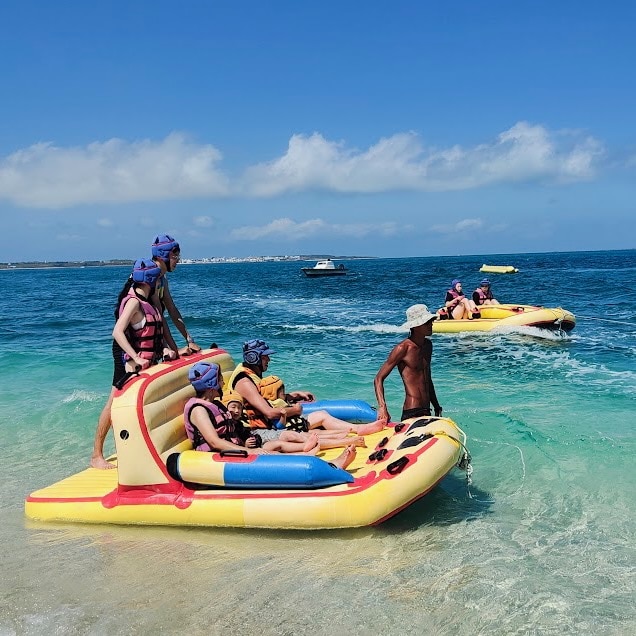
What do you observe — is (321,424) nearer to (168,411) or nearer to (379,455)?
(379,455)

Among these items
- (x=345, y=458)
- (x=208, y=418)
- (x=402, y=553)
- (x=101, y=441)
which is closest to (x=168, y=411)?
(x=208, y=418)

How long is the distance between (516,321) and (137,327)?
425 inches

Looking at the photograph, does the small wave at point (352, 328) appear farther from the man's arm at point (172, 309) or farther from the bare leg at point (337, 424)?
the man's arm at point (172, 309)

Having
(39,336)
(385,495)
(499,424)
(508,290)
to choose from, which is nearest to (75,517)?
(385,495)

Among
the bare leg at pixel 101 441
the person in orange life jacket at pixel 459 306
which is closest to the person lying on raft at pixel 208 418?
the bare leg at pixel 101 441

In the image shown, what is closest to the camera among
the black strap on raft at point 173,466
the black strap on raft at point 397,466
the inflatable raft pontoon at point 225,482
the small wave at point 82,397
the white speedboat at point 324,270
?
the inflatable raft pontoon at point 225,482

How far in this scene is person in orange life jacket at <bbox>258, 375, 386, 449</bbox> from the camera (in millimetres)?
5785

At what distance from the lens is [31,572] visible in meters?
4.29

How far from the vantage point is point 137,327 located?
5531 millimetres

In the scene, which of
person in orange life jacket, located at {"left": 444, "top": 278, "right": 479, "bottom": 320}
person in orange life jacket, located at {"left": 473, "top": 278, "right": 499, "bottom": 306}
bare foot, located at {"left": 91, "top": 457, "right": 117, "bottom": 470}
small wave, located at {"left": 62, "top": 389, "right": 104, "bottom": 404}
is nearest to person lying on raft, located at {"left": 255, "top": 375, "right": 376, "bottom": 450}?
bare foot, located at {"left": 91, "top": 457, "right": 117, "bottom": 470}

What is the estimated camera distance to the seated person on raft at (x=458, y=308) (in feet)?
50.3

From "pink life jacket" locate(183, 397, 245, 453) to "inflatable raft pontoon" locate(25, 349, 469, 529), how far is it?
6.3 inches

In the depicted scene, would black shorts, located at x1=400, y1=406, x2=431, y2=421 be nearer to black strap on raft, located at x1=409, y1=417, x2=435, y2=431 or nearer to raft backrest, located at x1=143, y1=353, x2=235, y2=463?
black strap on raft, located at x1=409, y1=417, x2=435, y2=431

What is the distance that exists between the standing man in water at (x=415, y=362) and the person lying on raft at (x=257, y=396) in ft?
1.44
